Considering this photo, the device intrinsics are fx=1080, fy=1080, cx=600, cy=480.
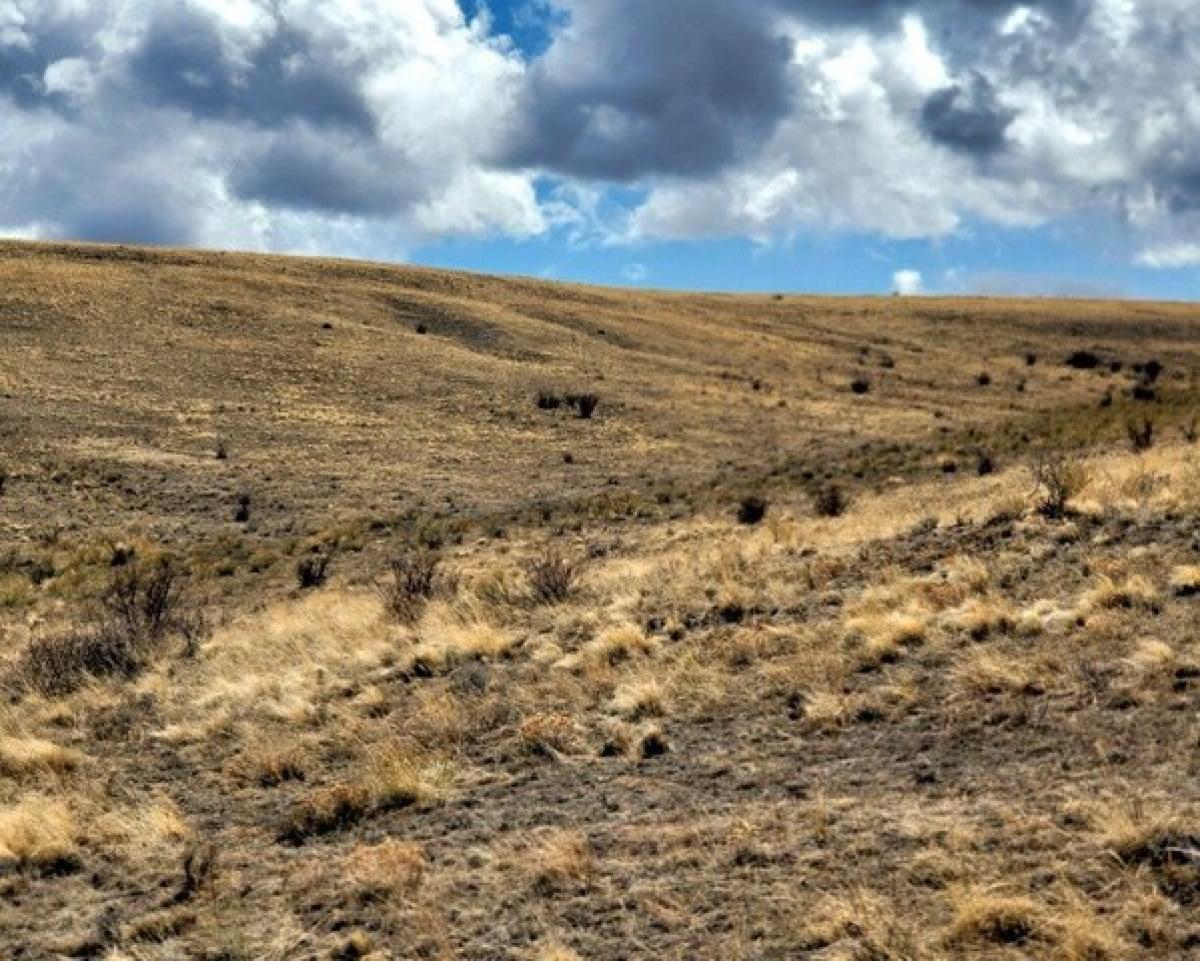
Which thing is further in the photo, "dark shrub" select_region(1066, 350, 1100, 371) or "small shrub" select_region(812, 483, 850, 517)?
"dark shrub" select_region(1066, 350, 1100, 371)

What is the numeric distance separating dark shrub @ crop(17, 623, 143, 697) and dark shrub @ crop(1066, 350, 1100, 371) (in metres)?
58.8

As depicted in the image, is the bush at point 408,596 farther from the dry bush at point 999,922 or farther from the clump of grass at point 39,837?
the dry bush at point 999,922

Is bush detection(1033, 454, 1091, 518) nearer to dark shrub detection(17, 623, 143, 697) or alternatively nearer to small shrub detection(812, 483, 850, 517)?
small shrub detection(812, 483, 850, 517)

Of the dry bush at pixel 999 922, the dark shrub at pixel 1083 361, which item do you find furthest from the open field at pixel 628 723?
the dark shrub at pixel 1083 361

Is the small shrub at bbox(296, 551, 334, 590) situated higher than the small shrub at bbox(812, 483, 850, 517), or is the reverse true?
the small shrub at bbox(812, 483, 850, 517)

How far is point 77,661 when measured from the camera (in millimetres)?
13656

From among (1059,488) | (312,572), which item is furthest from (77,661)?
(1059,488)

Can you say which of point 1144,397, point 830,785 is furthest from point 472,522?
point 1144,397

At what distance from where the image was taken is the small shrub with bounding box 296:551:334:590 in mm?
21641

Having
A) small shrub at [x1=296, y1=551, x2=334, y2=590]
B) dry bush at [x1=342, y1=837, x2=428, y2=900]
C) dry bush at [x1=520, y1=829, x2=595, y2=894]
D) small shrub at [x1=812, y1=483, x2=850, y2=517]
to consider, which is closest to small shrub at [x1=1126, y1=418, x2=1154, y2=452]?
small shrub at [x1=812, y1=483, x2=850, y2=517]

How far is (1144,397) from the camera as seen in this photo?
46125mm

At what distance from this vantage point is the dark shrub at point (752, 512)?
75.9ft

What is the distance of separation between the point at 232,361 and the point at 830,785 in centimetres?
4246

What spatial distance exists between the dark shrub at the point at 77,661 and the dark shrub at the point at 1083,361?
58.8m
